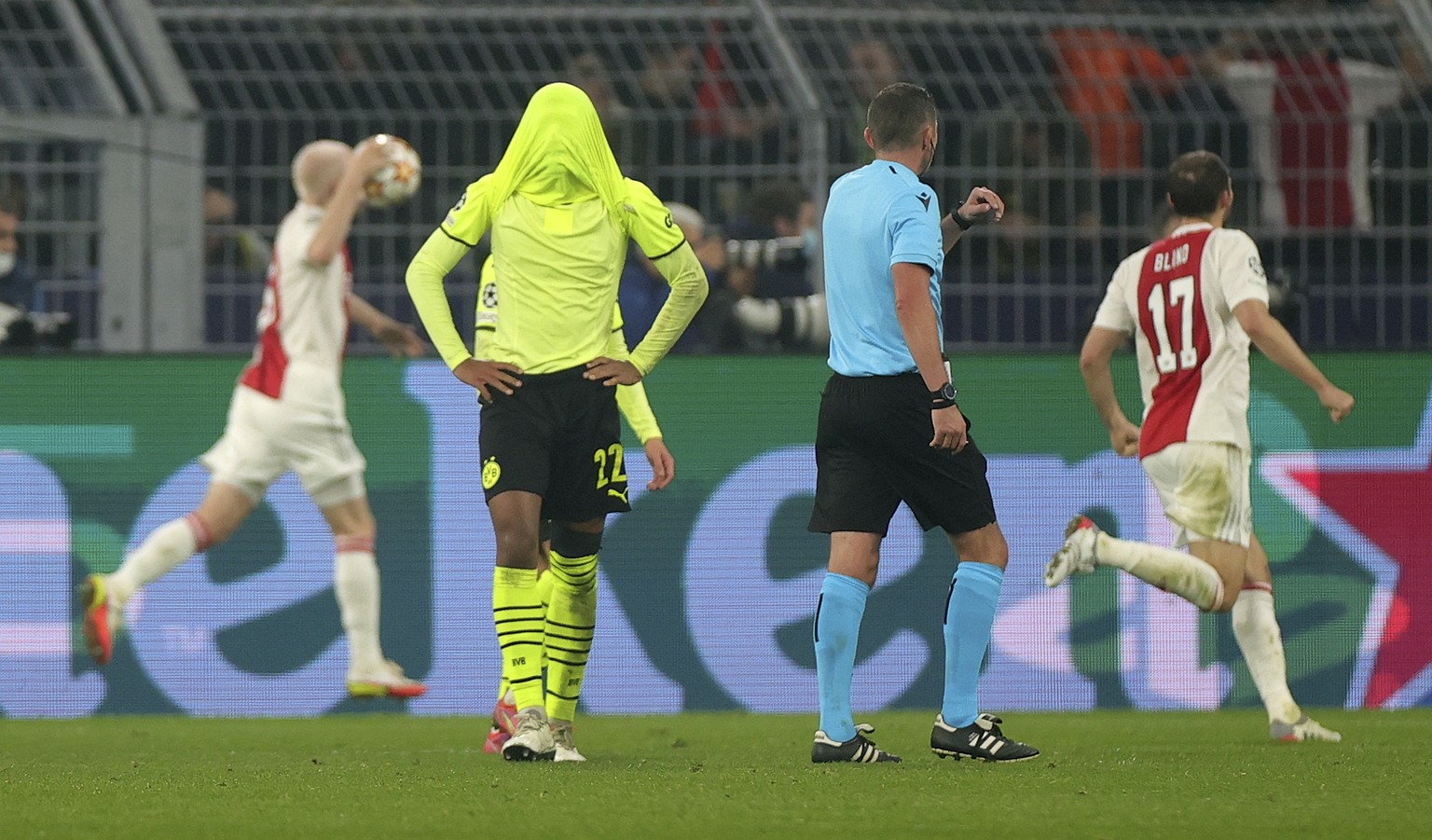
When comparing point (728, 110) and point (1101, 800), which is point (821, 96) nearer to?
point (728, 110)

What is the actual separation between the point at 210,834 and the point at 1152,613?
4.98 metres

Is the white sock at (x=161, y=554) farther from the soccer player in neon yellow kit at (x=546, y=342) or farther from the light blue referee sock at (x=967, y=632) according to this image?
the light blue referee sock at (x=967, y=632)

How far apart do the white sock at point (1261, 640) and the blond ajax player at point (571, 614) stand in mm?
1922

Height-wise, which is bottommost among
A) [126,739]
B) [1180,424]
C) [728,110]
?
[126,739]

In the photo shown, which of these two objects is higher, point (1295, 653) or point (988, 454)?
point (988, 454)

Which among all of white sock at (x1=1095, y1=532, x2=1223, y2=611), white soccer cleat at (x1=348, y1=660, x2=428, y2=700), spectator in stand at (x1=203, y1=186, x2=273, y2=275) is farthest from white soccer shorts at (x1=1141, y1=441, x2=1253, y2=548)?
spectator in stand at (x1=203, y1=186, x2=273, y2=275)

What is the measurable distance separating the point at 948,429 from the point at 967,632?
64 centimetres

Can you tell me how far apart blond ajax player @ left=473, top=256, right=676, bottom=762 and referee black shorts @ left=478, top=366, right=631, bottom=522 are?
0.19 meters

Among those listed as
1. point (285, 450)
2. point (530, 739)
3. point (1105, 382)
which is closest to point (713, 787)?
point (530, 739)

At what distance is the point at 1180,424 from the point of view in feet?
23.9

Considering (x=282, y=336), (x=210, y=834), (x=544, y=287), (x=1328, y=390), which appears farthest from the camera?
(x=282, y=336)

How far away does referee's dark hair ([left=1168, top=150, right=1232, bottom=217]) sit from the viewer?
7340 mm

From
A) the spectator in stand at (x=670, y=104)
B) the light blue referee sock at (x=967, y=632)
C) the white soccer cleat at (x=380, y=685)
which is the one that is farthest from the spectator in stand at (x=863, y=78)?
the light blue referee sock at (x=967, y=632)

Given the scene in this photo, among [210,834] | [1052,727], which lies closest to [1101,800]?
[210,834]
